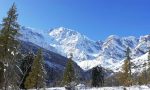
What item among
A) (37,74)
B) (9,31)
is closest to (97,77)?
(37,74)

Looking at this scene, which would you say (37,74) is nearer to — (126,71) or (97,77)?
(126,71)

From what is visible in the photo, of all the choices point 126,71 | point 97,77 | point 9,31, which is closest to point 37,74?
point 126,71

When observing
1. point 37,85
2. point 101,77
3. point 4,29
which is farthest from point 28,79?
point 101,77

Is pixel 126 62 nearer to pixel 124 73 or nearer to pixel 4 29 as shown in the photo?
pixel 124 73

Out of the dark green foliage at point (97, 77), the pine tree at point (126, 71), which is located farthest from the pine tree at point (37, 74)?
the dark green foliage at point (97, 77)

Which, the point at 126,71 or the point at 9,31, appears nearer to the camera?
the point at 9,31

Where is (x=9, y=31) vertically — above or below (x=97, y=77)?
below

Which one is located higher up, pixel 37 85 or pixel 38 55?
pixel 38 55

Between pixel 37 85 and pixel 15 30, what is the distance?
Result: 38940 mm

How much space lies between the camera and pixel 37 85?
3012 inches

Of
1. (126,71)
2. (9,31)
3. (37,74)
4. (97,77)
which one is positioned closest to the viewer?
(9,31)

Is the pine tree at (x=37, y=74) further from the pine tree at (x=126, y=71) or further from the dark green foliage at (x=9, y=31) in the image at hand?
the dark green foliage at (x=9, y=31)

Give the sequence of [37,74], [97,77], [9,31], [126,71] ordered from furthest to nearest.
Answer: [97,77] < [126,71] < [37,74] < [9,31]

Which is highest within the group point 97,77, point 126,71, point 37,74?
point 97,77
